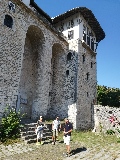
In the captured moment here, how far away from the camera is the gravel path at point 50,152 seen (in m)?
8.93

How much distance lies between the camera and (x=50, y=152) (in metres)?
9.98

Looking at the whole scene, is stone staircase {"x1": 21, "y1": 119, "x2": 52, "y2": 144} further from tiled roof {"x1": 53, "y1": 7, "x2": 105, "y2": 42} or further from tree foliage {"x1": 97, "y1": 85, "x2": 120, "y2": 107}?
tree foliage {"x1": 97, "y1": 85, "x2": 120, "y2": 107}

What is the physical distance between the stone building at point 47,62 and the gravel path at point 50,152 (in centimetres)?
400

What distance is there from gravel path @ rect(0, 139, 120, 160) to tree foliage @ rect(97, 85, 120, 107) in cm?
2174

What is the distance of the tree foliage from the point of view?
31.9 m

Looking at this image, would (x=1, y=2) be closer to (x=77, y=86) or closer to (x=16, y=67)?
(x=16, y=67)

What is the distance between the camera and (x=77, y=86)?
21.2 metres

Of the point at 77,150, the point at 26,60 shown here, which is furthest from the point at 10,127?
the point at 26,60

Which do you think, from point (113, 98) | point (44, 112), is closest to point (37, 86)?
point (44, 112)

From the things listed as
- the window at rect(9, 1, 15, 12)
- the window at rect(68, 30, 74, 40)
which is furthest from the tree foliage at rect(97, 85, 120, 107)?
the window at rect(9, 1, 15, 12)

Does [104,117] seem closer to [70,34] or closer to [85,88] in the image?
[85,88]

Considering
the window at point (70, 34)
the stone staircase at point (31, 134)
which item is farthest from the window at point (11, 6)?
the stone staircase at point (31, 134)

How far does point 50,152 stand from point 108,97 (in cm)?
2433

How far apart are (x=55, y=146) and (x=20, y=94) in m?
8.62
